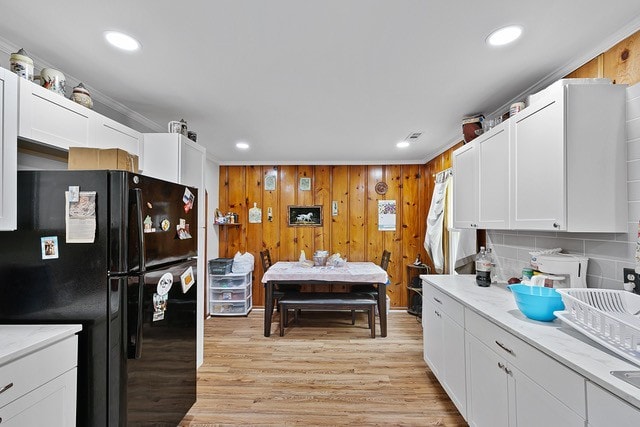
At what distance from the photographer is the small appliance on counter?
1.62 metres

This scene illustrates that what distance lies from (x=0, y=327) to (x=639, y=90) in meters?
3.37

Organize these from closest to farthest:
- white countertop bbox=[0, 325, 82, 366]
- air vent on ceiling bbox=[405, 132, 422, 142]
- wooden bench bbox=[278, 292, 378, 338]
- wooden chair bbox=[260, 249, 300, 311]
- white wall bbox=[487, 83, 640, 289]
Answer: white countertop bbox=[0, 325, 82, 366], white wall bbox=[487, 83, 640, 289], air vent on ceiling bbox=[405, 132, 422, 142], wooden bench bbox=[278, 292, 378, 338], wooden chair bbox=[260, 249, 300, 311]

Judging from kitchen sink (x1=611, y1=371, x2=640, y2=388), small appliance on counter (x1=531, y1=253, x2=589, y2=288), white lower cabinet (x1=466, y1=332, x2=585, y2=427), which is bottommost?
white lower cabinet (x1=466, y1=332, x2=585, y2=427)

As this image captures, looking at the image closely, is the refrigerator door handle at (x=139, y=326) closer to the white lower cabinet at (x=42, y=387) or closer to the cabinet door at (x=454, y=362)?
the white lower cabinet at (x=42, y=387)

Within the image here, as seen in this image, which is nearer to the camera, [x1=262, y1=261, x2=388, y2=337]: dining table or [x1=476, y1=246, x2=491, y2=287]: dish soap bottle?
[x1=476, y1=246, x2=491, y2=287]: dish soap bottle

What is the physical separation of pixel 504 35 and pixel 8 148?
2535 millimetres

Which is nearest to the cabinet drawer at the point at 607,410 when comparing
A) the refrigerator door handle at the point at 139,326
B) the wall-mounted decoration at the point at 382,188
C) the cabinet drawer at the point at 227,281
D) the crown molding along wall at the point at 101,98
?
the refrigerator door handle at the point at 139,326

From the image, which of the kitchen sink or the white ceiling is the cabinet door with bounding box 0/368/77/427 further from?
the kitchen sink

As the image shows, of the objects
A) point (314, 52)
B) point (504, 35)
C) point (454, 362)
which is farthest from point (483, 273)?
point (314, 52)

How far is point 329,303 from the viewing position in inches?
136

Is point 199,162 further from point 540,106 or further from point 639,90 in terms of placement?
point 639,90

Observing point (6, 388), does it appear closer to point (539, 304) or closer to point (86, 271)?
point (86, 271)

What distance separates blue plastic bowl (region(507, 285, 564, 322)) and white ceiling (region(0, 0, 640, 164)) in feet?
4.49

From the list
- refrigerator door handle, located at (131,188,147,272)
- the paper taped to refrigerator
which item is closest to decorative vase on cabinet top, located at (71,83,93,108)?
the paper taped to refrigerator
